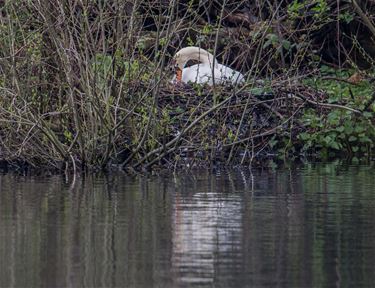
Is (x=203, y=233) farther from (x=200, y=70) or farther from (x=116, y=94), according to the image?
(x=200, y=70)

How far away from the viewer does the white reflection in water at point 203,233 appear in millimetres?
7566

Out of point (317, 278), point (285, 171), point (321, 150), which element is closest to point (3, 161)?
point (285, 171)

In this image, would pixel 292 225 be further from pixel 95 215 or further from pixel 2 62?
pixel 2 62

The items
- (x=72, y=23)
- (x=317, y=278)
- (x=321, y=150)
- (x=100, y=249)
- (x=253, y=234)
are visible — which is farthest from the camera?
(x=321, y=150)

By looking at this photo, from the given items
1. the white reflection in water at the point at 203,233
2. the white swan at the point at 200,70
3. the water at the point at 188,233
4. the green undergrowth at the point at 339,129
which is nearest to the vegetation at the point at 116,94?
the white swan at the point at 200,70

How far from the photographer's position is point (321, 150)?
17.1 m

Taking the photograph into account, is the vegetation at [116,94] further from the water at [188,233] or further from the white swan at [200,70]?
the water at [188,233]

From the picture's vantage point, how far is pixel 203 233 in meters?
8.98

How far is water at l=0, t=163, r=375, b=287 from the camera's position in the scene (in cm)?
733

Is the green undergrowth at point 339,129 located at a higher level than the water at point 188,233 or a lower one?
higher

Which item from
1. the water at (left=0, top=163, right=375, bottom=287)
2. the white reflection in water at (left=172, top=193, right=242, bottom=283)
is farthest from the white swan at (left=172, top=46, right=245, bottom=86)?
the white reflection in water at (left=172, top=193, right=242, bottom=283)

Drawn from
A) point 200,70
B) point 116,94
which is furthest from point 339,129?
point 116,94

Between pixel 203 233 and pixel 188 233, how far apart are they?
11 centimetres

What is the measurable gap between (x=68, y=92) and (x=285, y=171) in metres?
2.68
